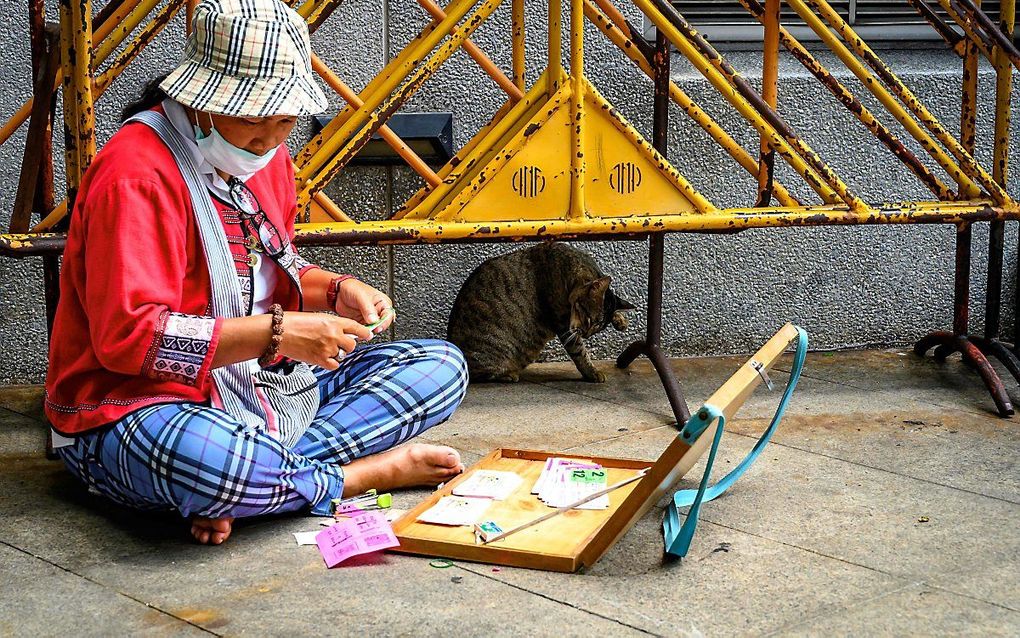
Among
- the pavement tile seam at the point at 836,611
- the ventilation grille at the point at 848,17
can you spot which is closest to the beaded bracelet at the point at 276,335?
the pavement tile seam at the point at 836,611

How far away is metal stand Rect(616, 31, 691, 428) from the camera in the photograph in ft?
11.5

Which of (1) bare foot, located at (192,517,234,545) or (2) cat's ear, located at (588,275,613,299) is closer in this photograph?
(1) bare foot, located at (192,517,234,545)

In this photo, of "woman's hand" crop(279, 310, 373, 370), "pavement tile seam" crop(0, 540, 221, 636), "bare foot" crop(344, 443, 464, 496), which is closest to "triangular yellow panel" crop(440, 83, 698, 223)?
"bare foot" crop(344, 443, 464, 496)

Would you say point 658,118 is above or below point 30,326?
above

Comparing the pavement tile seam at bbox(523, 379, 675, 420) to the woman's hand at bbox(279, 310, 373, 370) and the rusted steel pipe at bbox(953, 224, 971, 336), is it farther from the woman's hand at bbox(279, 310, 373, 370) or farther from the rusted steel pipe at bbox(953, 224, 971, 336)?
the woman's hand at bbox(279, 310, 373, 370)

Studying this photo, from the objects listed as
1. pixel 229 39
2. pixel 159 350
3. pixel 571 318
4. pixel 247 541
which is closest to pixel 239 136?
pixel 229 39

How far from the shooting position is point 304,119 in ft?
13.7

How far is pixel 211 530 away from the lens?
7.99ft

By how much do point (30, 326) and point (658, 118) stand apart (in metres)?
2.30

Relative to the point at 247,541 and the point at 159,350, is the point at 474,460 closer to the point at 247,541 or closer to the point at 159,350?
the point at 247,541

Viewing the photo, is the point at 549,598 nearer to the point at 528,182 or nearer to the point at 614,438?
the point at 614,438

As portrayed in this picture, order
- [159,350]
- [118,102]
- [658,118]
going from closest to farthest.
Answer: [159,350] → [658,118] → [118,102]

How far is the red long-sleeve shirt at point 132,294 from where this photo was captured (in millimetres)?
2217

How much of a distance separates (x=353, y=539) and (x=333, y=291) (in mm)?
626
